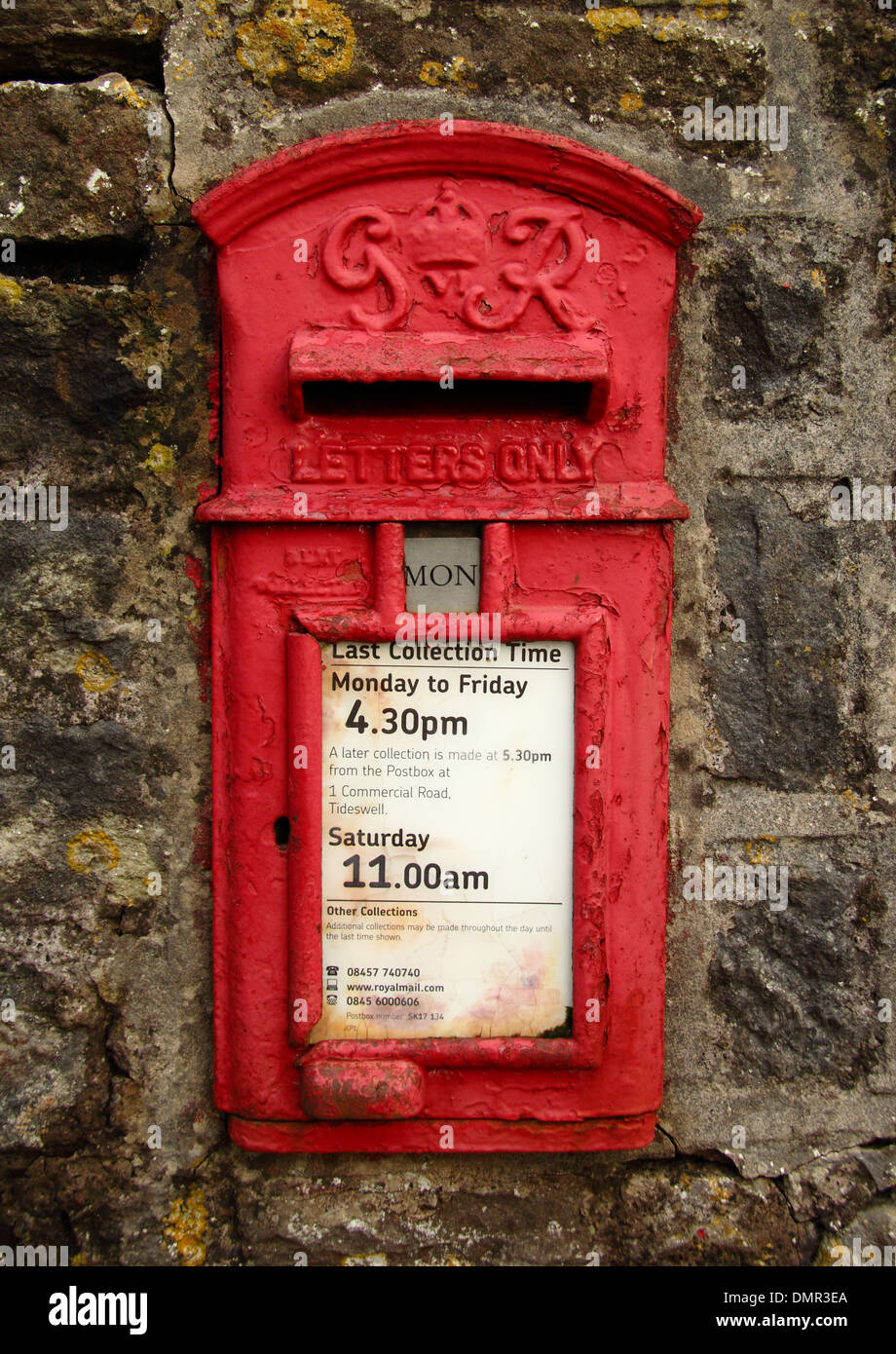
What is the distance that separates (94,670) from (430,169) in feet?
2.84

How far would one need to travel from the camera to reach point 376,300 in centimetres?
121

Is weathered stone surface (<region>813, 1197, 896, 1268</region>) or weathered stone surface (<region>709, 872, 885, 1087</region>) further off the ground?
weathered stone surface (<region>709, 872, 885, 1087</region>)

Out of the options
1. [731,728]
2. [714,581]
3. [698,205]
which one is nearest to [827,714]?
[731,728]

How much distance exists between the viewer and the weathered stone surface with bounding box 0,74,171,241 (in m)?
1.29

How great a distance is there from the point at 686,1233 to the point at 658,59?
1757 millimetres

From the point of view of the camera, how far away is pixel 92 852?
4.38ft

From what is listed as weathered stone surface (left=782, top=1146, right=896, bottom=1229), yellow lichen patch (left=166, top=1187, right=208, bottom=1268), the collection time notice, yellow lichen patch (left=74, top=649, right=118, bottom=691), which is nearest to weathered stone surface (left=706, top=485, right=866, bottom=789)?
the collection time notice

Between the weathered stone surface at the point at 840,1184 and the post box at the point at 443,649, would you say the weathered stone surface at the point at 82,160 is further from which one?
the weathered stone surface at the point at 840,1184

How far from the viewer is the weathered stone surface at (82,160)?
1289 millimetres

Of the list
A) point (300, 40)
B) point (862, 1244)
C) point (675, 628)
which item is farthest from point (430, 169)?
point (862, 1244)

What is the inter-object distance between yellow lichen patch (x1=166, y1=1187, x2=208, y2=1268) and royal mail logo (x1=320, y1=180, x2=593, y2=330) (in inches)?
51.5

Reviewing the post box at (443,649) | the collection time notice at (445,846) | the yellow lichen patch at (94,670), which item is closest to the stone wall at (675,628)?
the yellow lichen patch at (94,670)

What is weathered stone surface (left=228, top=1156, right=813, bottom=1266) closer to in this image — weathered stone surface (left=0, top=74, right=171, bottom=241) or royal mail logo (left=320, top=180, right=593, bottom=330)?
royal mail logo (left=320, top=180, right=593, bottom=330)

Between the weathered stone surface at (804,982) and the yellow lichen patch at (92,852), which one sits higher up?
the yellow lichen patch at (92,852)
